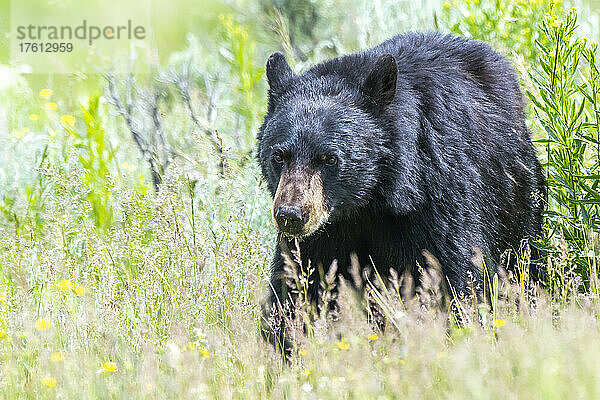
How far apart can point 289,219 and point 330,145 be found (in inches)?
17.8

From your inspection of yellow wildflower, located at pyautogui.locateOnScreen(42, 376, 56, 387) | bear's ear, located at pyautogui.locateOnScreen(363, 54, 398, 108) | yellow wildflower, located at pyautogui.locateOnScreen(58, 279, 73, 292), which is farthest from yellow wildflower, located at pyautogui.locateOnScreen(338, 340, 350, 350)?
yellow wildflower, located at pyautogui.locateOnScreen(58, 279, 73, 292)

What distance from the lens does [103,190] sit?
5.73 metres

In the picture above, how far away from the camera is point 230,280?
15.2 ft

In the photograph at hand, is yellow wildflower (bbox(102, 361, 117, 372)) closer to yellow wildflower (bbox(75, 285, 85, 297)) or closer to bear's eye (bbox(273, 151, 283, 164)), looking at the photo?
yellow wildflower (bbox(75, 285, 85, 297))

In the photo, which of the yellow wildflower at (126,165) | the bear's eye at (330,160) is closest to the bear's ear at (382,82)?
the bear's eye at (330,160)

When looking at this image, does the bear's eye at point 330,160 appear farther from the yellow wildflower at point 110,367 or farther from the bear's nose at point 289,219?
the yellow wildflower at point 110,367

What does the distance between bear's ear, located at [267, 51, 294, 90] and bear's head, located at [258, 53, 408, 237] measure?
0.15 meters

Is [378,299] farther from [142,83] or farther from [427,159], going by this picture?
[142,83]

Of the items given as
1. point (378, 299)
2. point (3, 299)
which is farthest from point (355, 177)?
point (3, 299)

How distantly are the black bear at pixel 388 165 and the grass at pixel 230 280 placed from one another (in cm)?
23

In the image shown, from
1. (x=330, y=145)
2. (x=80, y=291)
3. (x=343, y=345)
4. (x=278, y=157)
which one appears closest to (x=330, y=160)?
(x=330, y=145)

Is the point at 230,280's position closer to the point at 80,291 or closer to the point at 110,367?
the point at 80,291

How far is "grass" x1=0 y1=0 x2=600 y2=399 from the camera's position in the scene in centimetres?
302

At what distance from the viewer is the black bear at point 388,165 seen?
4.27 meters
